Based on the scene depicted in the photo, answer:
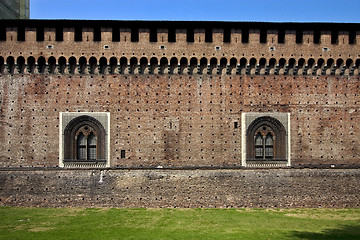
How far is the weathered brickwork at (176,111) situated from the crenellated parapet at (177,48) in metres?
0.05

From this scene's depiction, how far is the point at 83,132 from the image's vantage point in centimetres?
1788

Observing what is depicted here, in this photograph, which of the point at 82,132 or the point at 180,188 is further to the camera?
the point at 82,132

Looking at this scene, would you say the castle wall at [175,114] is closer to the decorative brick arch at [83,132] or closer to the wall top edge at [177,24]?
the decorative brick arch at [83,132]

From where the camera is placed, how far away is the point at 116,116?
58.9 feet

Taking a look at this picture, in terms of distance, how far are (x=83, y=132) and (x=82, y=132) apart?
0.20 feet

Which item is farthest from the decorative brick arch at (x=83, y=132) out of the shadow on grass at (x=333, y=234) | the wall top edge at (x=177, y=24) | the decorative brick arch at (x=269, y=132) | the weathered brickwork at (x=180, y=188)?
the shadow on grass at (x=333, y=234)

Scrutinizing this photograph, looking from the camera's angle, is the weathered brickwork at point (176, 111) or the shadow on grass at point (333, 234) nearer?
the shadow on grass at point (333, 234)

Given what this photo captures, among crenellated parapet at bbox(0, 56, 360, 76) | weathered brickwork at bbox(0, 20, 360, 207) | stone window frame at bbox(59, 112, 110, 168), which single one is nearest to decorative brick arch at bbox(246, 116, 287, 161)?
weathered brickwork at bbox(0, 20, 360, 207)

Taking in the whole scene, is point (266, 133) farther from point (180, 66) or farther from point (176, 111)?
point (180, 66)

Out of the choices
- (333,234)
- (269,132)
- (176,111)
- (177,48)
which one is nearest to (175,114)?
(176,111)

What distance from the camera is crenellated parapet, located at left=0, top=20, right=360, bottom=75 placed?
1781cm

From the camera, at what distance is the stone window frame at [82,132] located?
17719 mm

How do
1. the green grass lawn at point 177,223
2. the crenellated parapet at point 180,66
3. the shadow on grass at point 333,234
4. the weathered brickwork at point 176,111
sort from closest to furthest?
the shadow on grass at point 333,234 → the green grass lawn at point 177,223 → the weathered brickwork at point 176,111 → the crenellated parapet at point 180,66

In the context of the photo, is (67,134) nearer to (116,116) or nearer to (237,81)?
(116,116)
